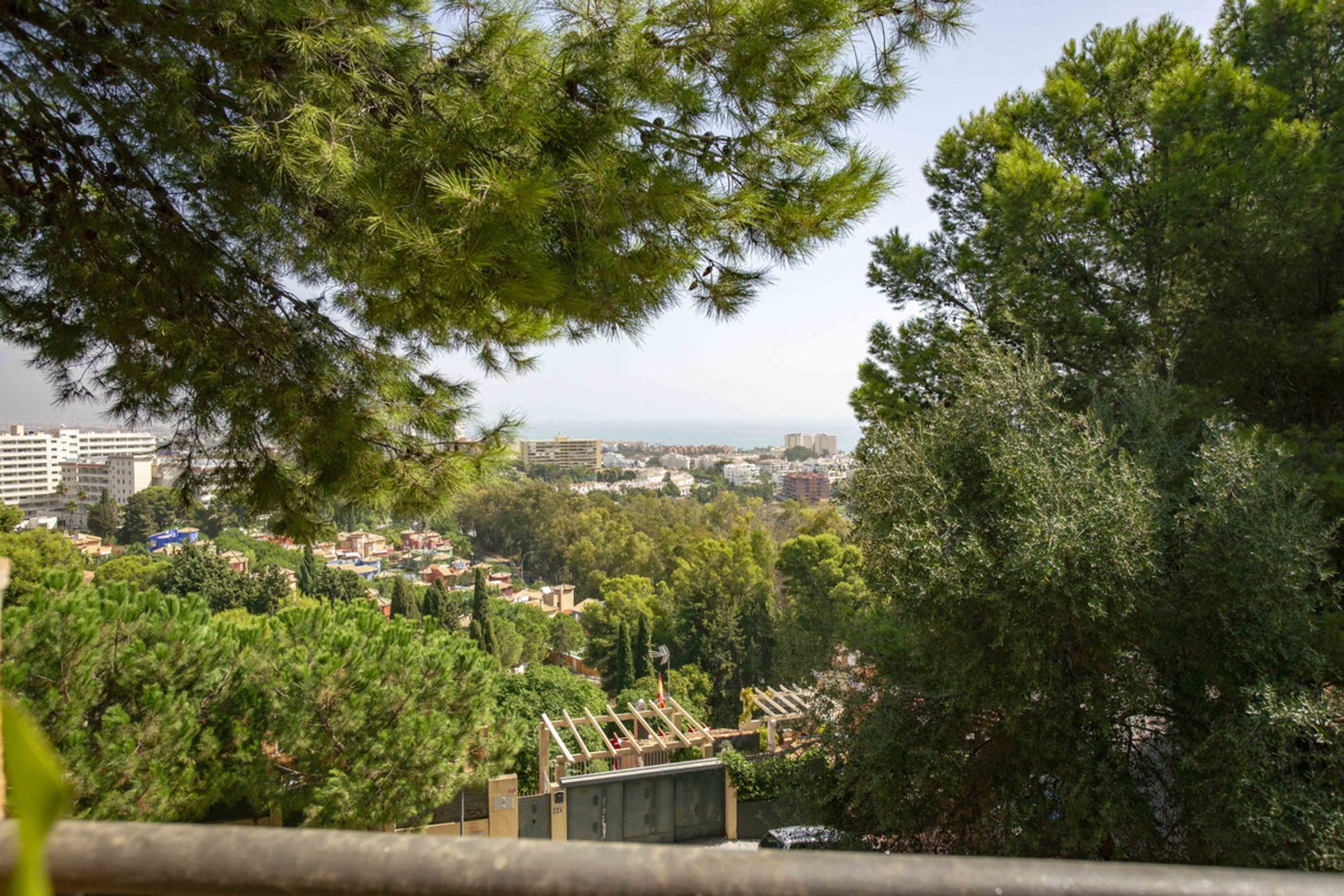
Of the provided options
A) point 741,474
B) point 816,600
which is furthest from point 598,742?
point 741,474

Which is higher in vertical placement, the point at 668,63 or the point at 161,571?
the point at 668,63

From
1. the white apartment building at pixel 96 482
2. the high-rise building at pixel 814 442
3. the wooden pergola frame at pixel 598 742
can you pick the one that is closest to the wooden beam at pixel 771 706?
Answer: the wooden pergola frame at pixel 598 742

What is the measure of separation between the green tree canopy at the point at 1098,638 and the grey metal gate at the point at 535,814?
224 inches

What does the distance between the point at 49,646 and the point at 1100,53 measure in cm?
988

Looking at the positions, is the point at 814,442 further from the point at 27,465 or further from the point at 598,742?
the point at 598,742

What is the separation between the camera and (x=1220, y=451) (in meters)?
4.71

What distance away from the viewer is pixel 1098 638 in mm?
4703

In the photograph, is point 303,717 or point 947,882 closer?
point 947,882

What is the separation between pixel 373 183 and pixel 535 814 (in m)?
9.32

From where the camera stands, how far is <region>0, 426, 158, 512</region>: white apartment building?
61.0 ft

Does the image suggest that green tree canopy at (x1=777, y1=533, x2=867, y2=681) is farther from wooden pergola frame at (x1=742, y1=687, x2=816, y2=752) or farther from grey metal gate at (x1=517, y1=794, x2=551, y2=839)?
grey metal gate at (x1=517, y1=794, x2=551, y2=839)

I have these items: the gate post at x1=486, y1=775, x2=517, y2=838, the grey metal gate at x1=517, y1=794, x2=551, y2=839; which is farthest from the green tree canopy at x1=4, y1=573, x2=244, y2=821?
the grey metal gate at x1=517, y1=794, x2=551, y2=839

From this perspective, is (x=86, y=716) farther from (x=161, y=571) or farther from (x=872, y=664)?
(x=161, y=571)

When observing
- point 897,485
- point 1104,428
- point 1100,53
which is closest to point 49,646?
point 897,485
